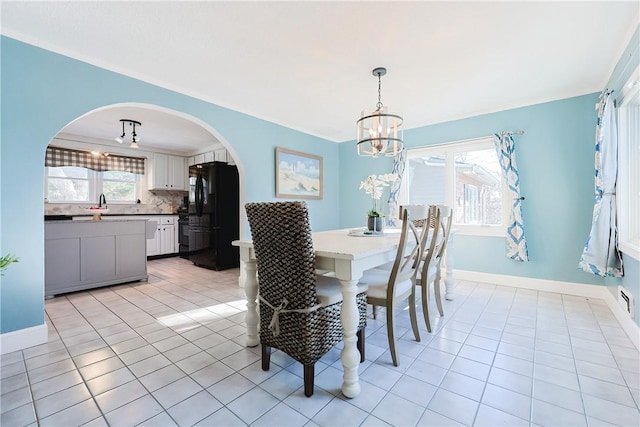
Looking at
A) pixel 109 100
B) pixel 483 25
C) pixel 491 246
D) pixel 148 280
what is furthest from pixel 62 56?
pixel 491 246

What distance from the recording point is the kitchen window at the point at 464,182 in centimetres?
369

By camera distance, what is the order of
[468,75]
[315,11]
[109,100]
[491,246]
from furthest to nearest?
1. [491,246]
2. [468,75]
3. [109,100]
4. [315,11]

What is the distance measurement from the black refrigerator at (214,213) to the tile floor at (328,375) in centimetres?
203

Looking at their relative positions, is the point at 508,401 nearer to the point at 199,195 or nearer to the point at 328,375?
the point at 328,375

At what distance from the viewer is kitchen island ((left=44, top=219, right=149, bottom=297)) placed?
3105 millimetres

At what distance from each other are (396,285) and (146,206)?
593 cm

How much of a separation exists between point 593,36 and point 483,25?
0.93 m

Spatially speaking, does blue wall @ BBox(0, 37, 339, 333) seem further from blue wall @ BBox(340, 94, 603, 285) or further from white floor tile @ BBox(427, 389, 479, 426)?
blue wall @ BBox(340, 94, 603, 285)

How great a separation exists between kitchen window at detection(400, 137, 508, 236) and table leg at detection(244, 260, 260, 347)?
10.2 feet

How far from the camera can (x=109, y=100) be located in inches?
97.3

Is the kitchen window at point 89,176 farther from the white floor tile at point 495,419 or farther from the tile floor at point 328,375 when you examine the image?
the white floor tile at point 495,419

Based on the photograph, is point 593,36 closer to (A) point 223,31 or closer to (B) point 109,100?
(A) point 223,31

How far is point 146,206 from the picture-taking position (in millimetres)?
5945

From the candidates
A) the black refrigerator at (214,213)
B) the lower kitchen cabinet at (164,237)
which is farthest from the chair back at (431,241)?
the lower kitchen cabinet at (164,237)
